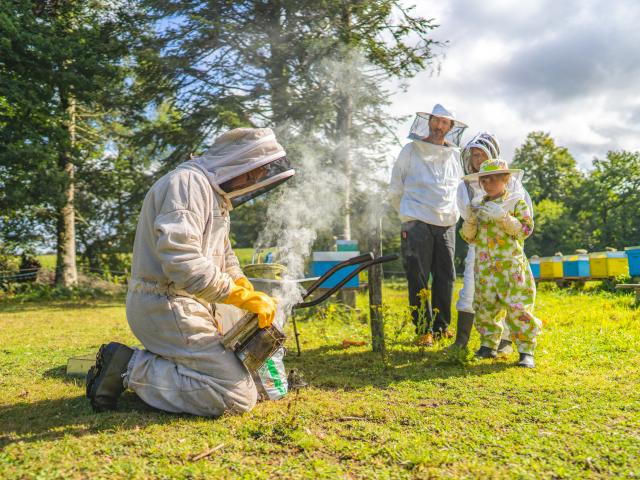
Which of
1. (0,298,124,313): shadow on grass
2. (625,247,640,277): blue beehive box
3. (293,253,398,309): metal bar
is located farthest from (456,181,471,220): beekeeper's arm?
(0,298,124,313): shadow on grass

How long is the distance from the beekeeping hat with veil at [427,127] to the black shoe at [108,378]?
3.37m

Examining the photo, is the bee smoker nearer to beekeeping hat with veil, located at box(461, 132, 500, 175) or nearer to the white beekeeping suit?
the white beekeeping suit

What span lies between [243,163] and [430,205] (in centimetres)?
244

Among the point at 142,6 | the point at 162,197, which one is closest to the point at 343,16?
the point at 142,6

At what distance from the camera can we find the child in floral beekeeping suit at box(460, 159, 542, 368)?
4.18m

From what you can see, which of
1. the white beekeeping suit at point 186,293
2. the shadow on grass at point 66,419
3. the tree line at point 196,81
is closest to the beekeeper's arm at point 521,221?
the white beekeeping suit at point 186,293

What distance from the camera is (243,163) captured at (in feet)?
10.6

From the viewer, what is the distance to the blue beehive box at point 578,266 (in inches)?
432

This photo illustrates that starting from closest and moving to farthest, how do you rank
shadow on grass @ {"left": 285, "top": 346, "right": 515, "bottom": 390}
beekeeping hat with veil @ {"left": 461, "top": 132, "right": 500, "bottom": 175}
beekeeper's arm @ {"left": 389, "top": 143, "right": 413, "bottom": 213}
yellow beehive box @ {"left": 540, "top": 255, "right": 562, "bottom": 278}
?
A: shadow on grass @ {"left": 285, "top": 346, "right": 515, "bottom": 390}, beekeeping hat with veil @ {"left": 461, "top": 132, "right": 500, "bottom": 175}, beekeeper's arm @ {"left": 389, "top": 143, "right": 413, "bottom": 213}, yellow beehive box @ {"left": 540, "top": 255, "right": 562, "bottom": 278}

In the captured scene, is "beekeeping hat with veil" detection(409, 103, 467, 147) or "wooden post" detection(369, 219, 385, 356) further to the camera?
"beekeeping hat with veil" detection(409, 103, 467, 147)

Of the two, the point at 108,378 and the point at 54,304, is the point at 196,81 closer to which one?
the point at 54,304

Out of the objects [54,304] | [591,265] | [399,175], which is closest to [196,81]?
[54,304]

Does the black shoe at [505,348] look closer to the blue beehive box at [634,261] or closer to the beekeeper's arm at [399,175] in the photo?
the beekeeper's arm at [399,175]

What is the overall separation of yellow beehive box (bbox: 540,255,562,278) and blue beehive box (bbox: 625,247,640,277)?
220 cm
